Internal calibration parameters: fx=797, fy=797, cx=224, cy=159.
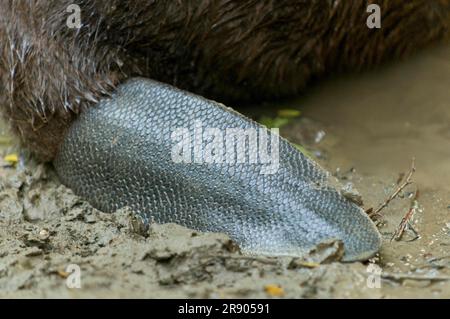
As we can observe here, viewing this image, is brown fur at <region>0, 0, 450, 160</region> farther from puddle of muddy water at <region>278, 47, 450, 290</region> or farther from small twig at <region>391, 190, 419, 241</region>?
small twig at <region>391, 190, 419, 241</region>

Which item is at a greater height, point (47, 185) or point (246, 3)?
point (246, 3)

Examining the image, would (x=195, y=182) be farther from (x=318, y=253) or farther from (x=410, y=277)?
(x=410, y=277)

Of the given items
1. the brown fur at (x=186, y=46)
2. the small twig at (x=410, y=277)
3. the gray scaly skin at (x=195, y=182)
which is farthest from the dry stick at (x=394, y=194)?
the brown fur at (x=186, y=46)

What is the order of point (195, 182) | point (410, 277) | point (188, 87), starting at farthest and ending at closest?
point (188, 87), point (195, 182), point (410, 277)

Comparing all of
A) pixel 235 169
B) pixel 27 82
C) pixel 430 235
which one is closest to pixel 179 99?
pixel 235 169

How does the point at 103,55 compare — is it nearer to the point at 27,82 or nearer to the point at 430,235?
the point at 27,82

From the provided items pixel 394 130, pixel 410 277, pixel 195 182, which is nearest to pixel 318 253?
pixel 410 277
